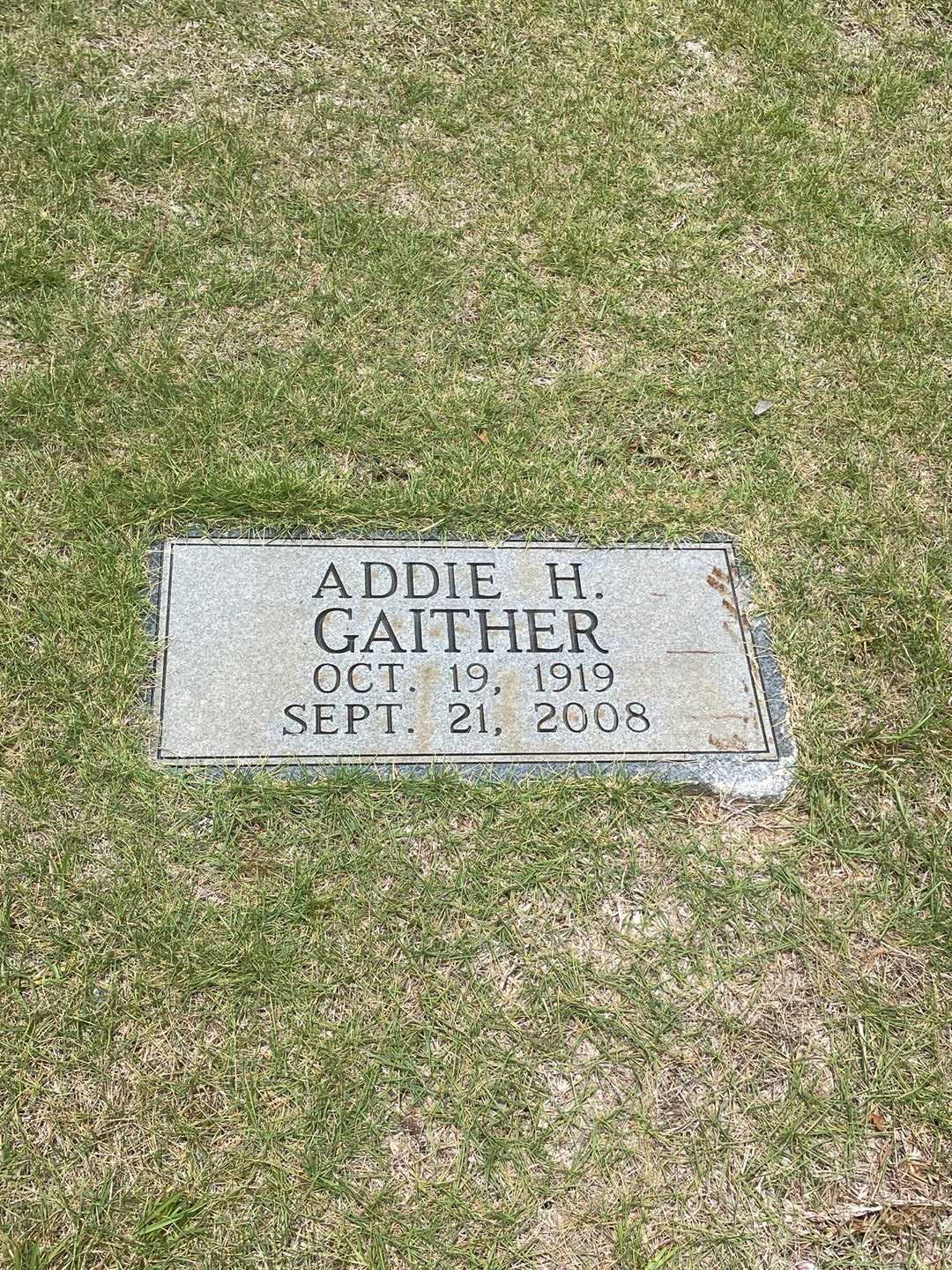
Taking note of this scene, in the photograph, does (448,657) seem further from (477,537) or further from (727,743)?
(727,743)

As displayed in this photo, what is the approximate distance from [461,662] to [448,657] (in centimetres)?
3

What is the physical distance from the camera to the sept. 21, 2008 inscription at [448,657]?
91.4 inches

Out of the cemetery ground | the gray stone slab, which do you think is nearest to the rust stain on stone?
the gray stone slab

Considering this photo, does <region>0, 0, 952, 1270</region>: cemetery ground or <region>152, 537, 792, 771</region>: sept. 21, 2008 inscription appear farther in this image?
<region>152, 537, 792, 771</region>: sept. 21, 2008 inscription

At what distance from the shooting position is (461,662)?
7.92 ft

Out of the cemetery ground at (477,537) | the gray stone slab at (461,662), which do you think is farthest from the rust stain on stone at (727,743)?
the cemetery ground at (477,537)

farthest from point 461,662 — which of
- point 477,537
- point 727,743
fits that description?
point 727,743

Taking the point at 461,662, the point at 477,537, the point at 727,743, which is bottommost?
the point at 727,743

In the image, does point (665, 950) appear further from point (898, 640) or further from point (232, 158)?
point (232, 158)

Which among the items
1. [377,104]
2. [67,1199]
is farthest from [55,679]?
[377,104]

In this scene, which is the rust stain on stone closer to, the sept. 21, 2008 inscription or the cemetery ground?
the sept. 21, 2008 inscription

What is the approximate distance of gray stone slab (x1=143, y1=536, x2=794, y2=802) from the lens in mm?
2320

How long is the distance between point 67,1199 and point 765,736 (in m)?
1.73

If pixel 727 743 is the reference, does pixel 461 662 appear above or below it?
above
